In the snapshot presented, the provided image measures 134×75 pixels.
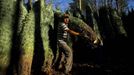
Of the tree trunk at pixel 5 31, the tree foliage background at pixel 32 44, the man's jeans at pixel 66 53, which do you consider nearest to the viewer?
the tree trunk at pixel 5 31

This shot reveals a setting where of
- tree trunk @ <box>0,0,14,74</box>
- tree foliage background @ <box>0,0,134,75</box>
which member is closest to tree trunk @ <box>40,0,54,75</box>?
tree foliage background @ <box>0,0,134,75</box>

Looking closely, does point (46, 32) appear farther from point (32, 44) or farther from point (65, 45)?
point (32, 44)

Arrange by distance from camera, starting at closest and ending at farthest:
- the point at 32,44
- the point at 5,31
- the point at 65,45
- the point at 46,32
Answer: the point at 5,31
the point at 32,44
the point at 65,45
the point at 46,32

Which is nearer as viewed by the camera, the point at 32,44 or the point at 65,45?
the point at 32,44

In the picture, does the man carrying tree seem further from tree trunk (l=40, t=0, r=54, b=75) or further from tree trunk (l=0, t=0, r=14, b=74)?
tree trunk (l=0, t=0, r=14, b=74)

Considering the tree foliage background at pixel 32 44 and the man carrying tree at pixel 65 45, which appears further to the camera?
the man carrying tree at pixel 65 45

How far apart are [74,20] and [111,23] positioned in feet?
11.1

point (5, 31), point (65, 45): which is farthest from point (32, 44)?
point (65, 45)

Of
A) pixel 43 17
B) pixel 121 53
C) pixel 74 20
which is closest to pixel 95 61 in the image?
pixel 121 53

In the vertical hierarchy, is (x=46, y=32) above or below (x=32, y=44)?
above

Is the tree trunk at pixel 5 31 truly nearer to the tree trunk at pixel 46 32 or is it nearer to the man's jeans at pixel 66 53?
the tree trunk at pixel 46 32

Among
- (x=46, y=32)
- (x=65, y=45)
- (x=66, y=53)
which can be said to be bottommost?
(x=66, y=53)

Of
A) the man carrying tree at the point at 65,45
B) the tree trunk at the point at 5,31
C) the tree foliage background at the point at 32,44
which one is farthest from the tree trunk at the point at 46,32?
the tree trunk at the point at 5,31

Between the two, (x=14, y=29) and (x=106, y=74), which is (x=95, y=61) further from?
(x=14, y=29)
